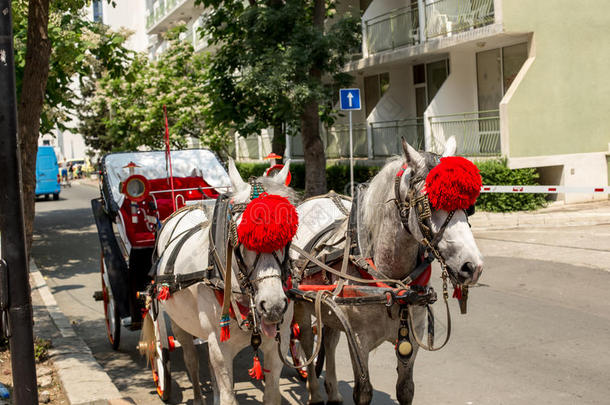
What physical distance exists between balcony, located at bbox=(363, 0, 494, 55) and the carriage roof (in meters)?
12.1

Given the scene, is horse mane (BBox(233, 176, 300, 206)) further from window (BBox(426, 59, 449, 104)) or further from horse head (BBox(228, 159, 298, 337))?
window (BBox(426, 59, 449, 104))

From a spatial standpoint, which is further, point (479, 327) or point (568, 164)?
point (568, 164)

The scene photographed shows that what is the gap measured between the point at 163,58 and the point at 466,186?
28066 millimetres

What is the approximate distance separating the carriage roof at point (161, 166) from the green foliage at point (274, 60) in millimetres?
8178

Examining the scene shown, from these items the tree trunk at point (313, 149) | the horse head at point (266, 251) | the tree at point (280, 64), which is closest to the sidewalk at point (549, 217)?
the tree trunk at point (313, 149)

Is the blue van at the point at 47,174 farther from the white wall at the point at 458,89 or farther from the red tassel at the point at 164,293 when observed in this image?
the red tassel at the point at 164,293

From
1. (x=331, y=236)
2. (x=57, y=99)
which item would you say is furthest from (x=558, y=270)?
(x=57, y=99)

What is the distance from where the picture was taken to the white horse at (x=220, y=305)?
3871 mm

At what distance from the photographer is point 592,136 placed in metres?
18.4

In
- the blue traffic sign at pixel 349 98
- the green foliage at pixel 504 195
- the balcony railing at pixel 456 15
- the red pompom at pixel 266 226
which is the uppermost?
the balcony railing at pixel 456 15

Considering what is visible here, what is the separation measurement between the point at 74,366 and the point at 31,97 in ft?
9.50

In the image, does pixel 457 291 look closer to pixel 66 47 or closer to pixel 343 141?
pixel 66 47

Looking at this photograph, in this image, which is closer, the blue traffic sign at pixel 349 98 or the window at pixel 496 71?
the blue traffic sign at pixel 349 98

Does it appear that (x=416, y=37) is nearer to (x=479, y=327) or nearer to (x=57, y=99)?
(x=57, y=99)
